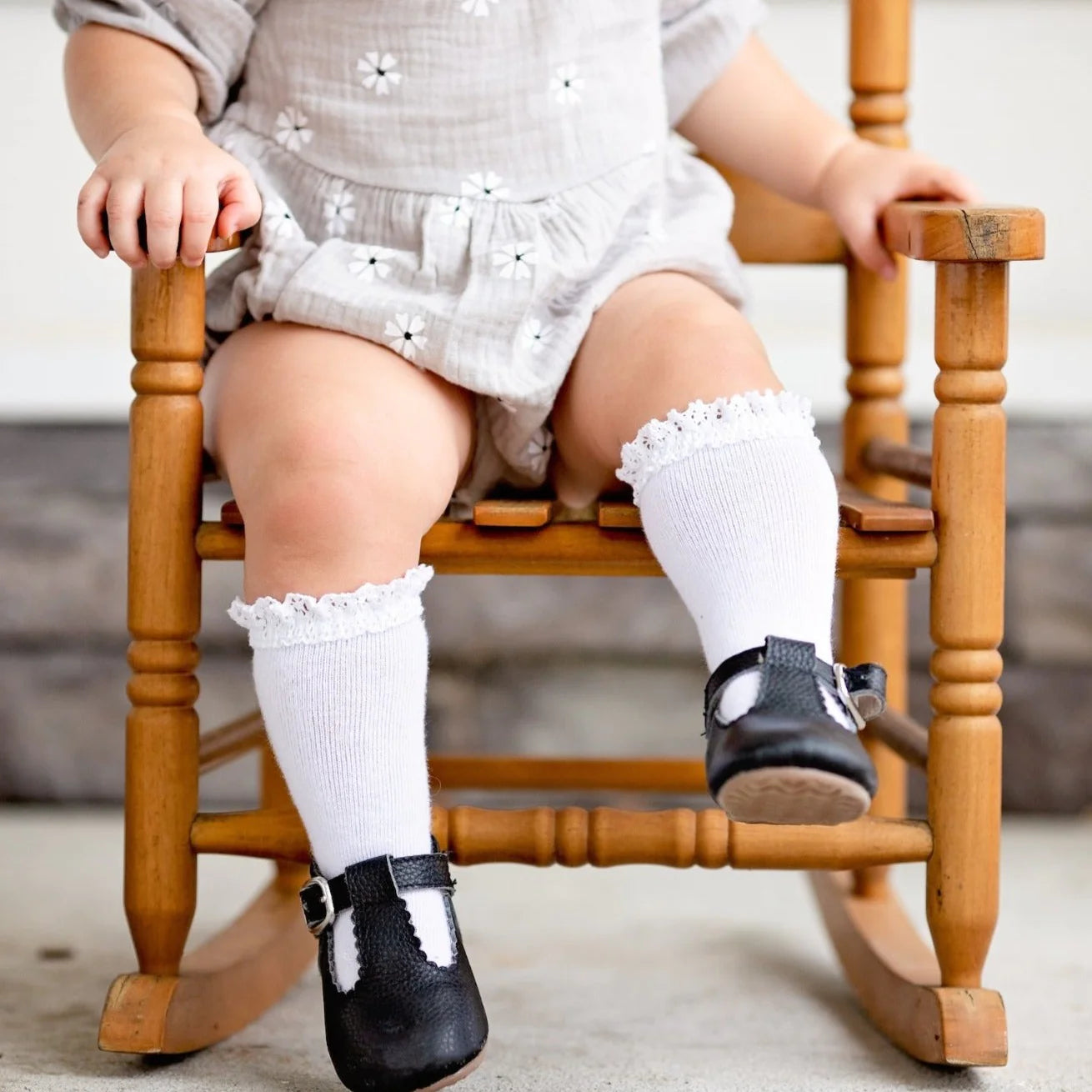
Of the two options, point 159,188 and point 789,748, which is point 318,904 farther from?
point 159,188

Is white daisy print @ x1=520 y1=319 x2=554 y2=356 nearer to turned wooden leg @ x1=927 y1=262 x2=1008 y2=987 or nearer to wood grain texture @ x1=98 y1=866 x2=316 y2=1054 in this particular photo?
turned wooden leg @ x1=927 y1=262 x2=1008 y2=987

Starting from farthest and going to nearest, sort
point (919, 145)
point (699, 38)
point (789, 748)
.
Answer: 1. point (919, 145)
2. point (699, 38)
3. point (789, 748)

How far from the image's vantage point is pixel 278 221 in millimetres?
754

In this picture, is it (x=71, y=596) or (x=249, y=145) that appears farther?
(x=71, y=596)

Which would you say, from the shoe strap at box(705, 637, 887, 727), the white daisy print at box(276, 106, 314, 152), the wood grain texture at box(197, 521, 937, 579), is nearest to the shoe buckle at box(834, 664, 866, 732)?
the shoe strap at box(705, 637, 887, 727)

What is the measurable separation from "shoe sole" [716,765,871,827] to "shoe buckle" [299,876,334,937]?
0.17 meters

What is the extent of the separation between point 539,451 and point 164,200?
0.75 ft

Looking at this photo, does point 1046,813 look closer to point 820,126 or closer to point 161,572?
point 820,126

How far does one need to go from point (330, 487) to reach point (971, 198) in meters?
0.39

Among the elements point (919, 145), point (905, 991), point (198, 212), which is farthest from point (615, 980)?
point (919, 145)

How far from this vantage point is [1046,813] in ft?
3.97

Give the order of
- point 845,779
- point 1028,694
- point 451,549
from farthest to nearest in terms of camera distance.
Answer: point 1028,694 < point 451,549 < point 845,779

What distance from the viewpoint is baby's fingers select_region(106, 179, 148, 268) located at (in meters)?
0.64

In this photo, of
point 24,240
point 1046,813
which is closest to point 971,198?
point 1046,813
